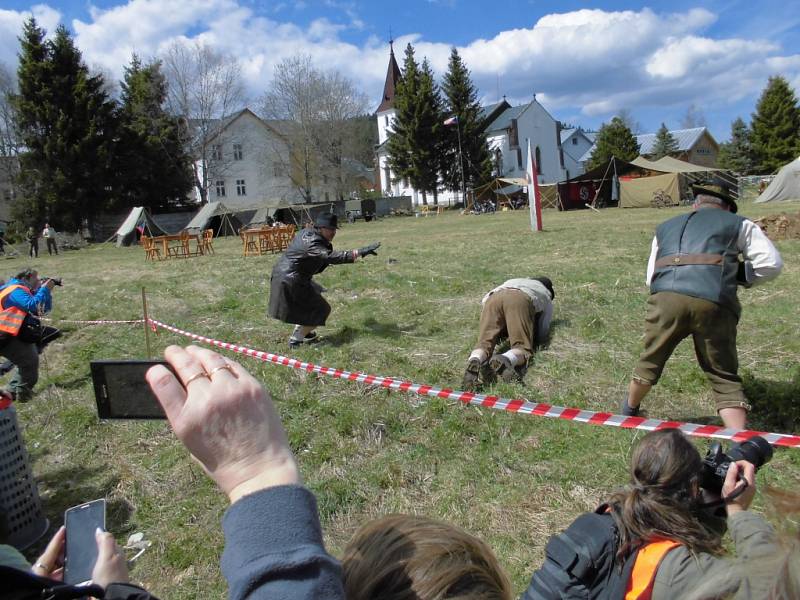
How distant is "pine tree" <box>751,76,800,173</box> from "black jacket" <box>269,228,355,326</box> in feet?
178

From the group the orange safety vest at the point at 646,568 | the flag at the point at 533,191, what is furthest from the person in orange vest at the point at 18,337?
the flag at the point at 533,191

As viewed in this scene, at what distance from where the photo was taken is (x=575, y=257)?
42.2ft

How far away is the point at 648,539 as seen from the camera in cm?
230

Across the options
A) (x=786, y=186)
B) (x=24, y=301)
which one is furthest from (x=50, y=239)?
(x=786, y=186)

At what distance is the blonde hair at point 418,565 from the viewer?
3.51ft

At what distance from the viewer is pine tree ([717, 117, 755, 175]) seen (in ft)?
172

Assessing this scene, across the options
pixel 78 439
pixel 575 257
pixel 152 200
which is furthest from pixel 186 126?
pixel 78 439

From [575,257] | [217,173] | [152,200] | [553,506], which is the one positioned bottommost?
[553,506]

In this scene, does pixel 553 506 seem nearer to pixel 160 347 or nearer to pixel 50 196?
pixel 160 347

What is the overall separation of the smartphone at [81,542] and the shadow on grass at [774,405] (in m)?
4.44

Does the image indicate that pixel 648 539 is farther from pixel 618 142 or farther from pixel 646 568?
pixel 618 142

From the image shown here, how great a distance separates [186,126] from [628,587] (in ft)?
164

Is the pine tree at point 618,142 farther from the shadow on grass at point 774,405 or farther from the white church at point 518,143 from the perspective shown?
the shadow on grass at point 774,405

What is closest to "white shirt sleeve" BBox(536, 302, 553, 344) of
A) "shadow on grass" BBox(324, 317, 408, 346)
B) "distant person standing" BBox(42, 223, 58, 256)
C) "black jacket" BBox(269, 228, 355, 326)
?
"shadow on grass" BBox(324, 317, 408, 346)
